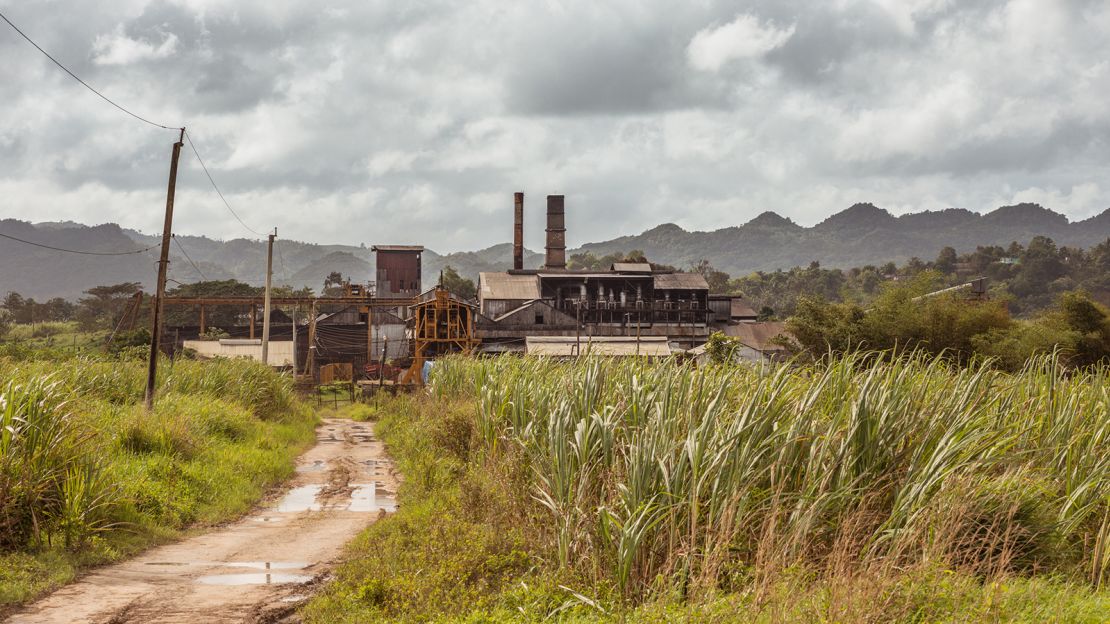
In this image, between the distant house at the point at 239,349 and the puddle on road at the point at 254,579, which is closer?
the puddle on road at the point at 254,579

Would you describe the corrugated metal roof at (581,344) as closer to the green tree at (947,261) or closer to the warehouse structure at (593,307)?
the warehouse structure at (593,307)

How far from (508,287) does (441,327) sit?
560 inches

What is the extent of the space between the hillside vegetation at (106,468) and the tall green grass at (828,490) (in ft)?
18.7

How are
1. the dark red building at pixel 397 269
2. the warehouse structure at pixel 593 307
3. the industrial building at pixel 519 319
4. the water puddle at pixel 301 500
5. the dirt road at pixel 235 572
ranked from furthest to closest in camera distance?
the dark red building at pixel 397 269 → the warehouse structure at pixel 593 307 → the industrial building at pixel 519 319 → the water puddle at pixel 301 500 → the dirt road at pixel 235 572

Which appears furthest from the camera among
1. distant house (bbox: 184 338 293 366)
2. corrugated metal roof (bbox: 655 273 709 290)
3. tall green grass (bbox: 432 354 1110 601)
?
corrugated metal roof (bbox: 655 273 709 290)

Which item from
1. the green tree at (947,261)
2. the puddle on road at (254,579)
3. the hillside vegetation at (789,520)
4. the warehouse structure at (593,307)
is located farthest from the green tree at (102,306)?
the green tree at (947,261)

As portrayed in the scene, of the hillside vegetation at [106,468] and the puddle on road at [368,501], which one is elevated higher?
the hillside vegetation at [106,468]

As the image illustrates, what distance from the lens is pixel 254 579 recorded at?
9203 mm

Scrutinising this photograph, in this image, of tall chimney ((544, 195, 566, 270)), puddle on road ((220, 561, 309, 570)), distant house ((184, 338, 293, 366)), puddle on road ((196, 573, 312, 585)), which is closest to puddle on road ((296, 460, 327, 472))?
puddle on road ((220, 561, 309, 570))

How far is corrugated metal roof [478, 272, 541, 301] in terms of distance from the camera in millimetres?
60906

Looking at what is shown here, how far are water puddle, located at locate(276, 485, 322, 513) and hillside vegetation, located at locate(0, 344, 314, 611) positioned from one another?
595 mm

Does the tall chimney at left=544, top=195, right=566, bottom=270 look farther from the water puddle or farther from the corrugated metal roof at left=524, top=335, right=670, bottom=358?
the water puddle

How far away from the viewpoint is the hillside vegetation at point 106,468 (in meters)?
9.33

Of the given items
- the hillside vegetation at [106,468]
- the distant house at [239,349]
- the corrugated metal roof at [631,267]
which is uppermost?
the corrugated metal roof at [631,267]
